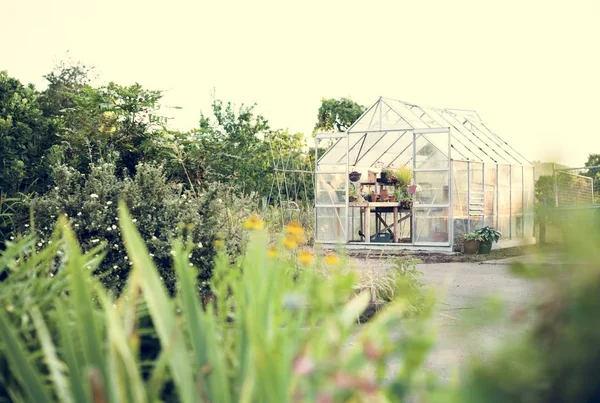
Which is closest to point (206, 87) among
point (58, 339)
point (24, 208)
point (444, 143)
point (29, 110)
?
point (444, 143)

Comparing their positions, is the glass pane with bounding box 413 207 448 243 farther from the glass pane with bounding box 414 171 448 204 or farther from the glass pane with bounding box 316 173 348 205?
the glass pane with bounding box 316 173 348 205

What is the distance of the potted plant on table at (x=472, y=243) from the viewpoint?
46.2 feet

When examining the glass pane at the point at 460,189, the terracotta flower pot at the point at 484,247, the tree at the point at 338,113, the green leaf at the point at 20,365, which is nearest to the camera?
the green leaf at the point at 20,365

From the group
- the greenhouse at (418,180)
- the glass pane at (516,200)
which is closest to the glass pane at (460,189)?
the greenhouse at (418,180)

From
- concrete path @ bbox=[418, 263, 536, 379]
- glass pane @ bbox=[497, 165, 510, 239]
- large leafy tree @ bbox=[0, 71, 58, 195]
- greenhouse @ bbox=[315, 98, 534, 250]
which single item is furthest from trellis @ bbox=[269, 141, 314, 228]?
large leafy tree @ bbox=[0, 71, 58, 195]

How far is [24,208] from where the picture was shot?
22.3 ft

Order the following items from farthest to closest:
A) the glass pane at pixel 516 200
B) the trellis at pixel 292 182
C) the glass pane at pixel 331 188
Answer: the glass pane at pixel 516 200, the glass pane at pixel 331 188, the trellis at pixel 292 182

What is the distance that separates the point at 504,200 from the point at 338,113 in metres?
10.5

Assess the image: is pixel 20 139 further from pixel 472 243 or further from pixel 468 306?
pixel 472 243

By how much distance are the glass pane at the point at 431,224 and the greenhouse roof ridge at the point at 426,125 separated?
119cm

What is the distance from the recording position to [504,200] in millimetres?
16578

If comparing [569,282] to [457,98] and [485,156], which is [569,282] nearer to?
[485,156]

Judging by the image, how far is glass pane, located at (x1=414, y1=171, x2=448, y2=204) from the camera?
48.6ft

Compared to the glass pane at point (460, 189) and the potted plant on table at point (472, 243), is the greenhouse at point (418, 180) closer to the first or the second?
the glass pane at point (460, 189)
